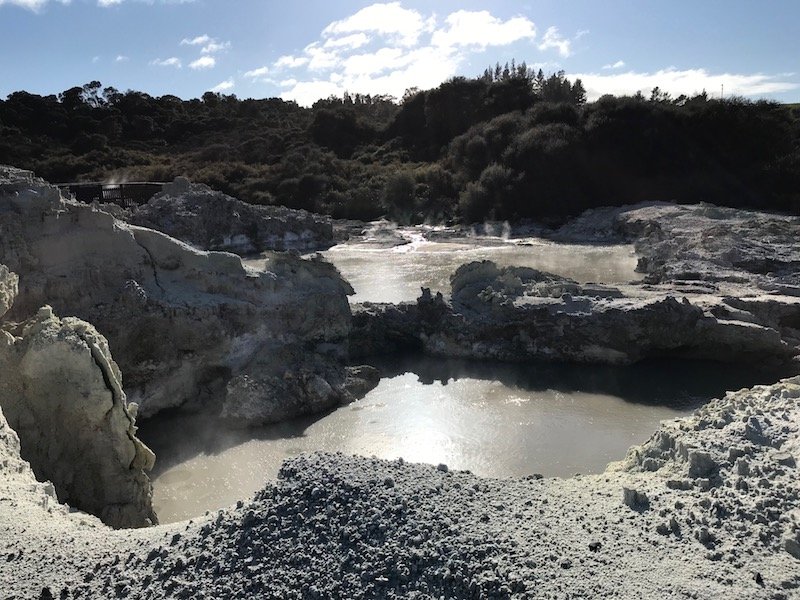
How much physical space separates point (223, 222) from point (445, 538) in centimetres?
1686

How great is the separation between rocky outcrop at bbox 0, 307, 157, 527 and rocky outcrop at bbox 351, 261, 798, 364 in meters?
4.89

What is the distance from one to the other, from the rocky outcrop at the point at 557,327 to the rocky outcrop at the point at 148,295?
1.74 metres

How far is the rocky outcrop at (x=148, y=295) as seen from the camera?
6.78 meters

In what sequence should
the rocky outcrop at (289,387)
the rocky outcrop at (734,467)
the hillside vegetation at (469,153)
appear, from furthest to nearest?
1. the hillside vegetation at (469,153)
2. the rocky outcrop at (289,387)
3. the rocky outcrop at (734,467)

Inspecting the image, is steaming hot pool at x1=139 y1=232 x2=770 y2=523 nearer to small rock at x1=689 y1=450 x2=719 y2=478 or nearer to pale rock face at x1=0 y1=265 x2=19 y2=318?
pale rock face at x1=0 y1=265 x2=19 y2=318

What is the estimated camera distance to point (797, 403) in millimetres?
4609

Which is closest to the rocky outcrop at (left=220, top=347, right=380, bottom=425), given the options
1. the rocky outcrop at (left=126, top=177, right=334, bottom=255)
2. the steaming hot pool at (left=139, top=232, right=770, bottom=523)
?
the steaming hot pool at (left=139, top=232, right=770, bottom=523)

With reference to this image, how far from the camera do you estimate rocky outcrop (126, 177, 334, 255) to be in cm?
1808

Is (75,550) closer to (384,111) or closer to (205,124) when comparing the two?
(205,124)

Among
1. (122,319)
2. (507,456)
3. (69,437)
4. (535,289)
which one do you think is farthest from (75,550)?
(535,289)

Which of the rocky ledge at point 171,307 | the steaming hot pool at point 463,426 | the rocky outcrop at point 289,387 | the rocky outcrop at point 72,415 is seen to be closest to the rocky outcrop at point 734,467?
the steaming hot pool at point 463,426

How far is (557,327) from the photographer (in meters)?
9.58

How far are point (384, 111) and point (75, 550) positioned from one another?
51579 millimetres

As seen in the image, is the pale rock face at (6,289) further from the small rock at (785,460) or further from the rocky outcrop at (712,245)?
the rocky outcrop at (712,245)
